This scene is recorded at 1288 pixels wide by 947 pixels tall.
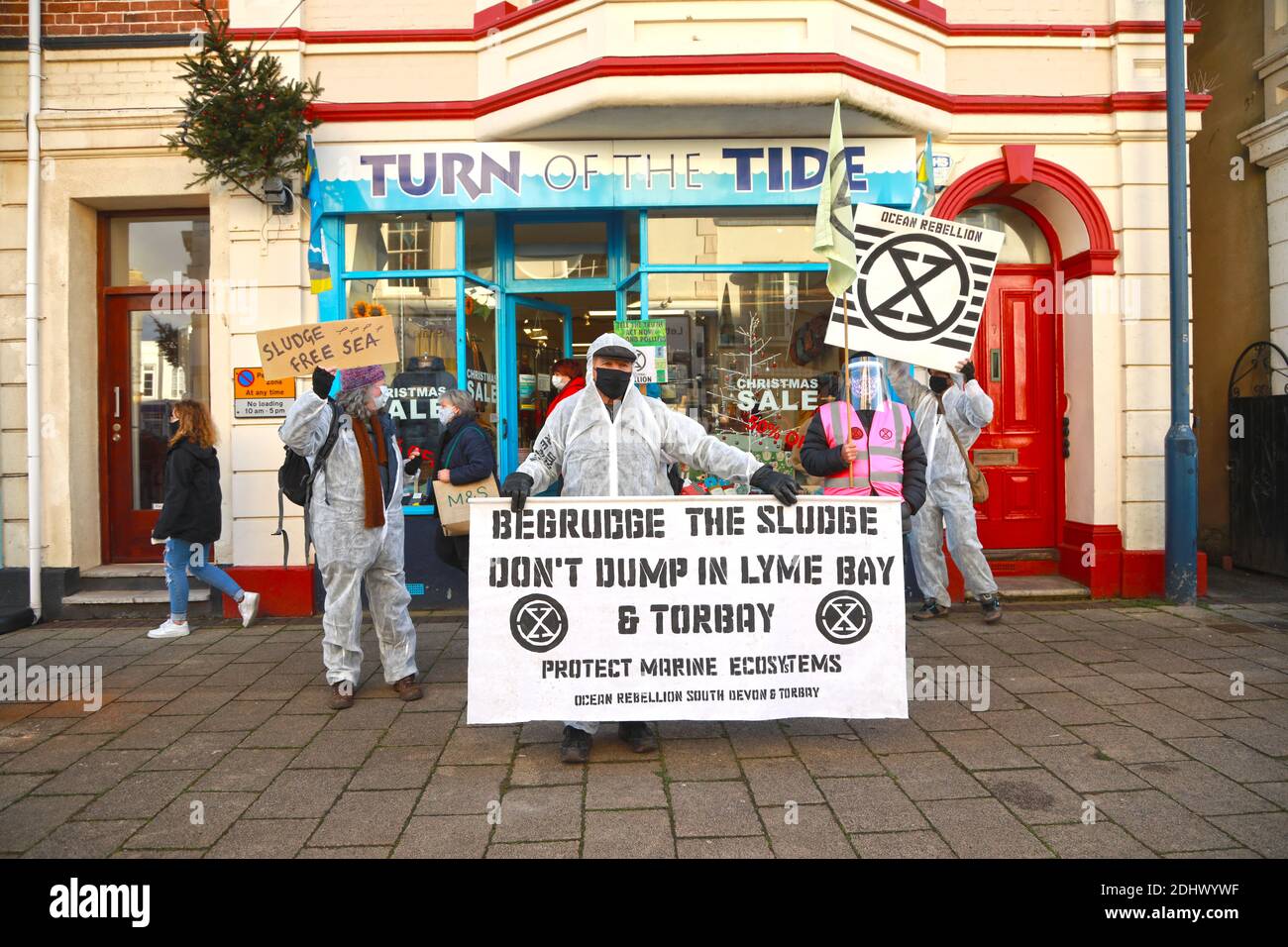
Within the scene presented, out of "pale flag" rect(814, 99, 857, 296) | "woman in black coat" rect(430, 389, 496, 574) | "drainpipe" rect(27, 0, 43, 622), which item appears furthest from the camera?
"drainpipe" rect(27, 0, 43, 622)

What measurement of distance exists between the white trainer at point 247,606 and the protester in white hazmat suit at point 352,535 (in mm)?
2327

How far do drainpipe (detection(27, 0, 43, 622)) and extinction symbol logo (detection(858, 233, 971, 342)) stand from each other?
22.8ft

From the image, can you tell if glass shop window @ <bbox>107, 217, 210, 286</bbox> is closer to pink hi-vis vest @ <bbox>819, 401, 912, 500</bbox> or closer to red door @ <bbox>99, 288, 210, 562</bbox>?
red door @ <bbox>99, 288, 210, 562</bbox>

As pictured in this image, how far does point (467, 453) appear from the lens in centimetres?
591

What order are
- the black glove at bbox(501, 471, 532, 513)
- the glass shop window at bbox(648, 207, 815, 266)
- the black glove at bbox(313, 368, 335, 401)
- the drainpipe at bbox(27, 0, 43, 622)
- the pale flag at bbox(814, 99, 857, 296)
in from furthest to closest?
the glass shop window at bbox(648, 207, 815, 266) < the drainpipe at bbox(27, 0, 43, 622) < the black glove at bbox(313, 368, 335, 401) < the pale flag at bbox(814, 99, 857, 296) < the black glove at bbox(501, 471, 532, 513)

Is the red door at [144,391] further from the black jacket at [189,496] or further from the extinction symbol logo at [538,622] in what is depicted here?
the extinction symbol logo at [538,622]

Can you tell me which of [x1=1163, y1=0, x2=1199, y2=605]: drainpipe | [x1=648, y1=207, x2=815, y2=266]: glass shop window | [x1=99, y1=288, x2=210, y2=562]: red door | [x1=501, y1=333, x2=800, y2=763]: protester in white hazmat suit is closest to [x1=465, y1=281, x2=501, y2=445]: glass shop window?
[x1=648, y1=207, x2=815, y2=266]: glass shop window

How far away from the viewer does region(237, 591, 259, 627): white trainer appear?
719 cm

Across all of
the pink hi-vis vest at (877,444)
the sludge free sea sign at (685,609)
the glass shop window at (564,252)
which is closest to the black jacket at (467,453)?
the sludge free sea sign at (685,609)

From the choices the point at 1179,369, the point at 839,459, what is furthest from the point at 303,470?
the point at 1179,369

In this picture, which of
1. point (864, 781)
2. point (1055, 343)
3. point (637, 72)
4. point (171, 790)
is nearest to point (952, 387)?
point (1055, 343)

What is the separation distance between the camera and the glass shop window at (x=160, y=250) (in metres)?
8.30

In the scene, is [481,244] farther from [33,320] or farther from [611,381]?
[611,381]

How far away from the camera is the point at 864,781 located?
401 cm
